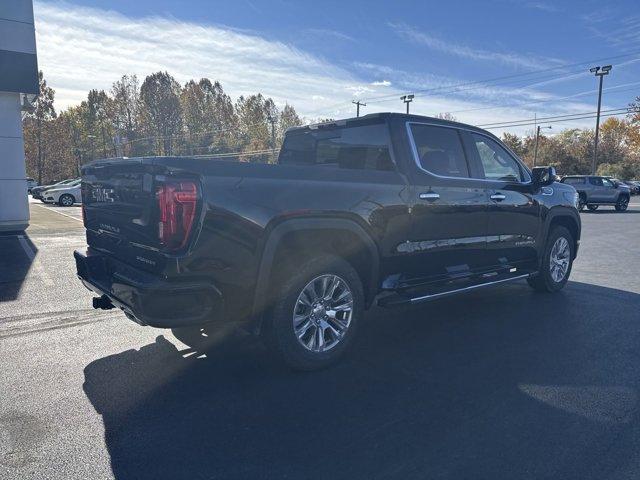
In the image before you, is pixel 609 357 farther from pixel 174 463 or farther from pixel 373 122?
pixel 174 463

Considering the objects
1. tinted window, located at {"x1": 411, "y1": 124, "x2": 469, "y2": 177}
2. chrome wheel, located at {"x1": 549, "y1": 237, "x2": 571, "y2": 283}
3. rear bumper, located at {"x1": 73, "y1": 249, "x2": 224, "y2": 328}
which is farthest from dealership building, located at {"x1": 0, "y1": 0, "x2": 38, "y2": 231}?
chrome wheel, located at {"x1": 549, "y1": 237, "x2": 571, "y2": 283}

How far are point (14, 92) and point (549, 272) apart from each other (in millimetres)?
14538

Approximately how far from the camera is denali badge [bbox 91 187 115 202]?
3.89m

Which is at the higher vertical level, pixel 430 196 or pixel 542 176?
pixel 542 176

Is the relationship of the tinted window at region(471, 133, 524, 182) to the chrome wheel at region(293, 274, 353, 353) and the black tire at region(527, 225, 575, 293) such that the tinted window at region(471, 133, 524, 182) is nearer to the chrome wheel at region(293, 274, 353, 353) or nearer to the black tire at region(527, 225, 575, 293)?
the black tire at region(527, 225, 575, 293)

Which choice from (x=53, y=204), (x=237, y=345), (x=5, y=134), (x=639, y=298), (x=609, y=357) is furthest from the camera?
(x=53, y=204)

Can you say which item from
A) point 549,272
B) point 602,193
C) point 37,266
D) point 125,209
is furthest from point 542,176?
point 602,193

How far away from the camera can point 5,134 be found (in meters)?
14.2

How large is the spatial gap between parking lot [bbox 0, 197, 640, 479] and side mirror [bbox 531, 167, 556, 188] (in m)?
1.54

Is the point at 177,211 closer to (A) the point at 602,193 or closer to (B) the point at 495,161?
(B) the point at 495,161

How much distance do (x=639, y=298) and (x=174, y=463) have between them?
611 cm

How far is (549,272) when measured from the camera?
652 cm

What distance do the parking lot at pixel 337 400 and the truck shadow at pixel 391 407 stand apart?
1 centimetres

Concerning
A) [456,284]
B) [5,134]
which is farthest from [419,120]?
[5,134]
